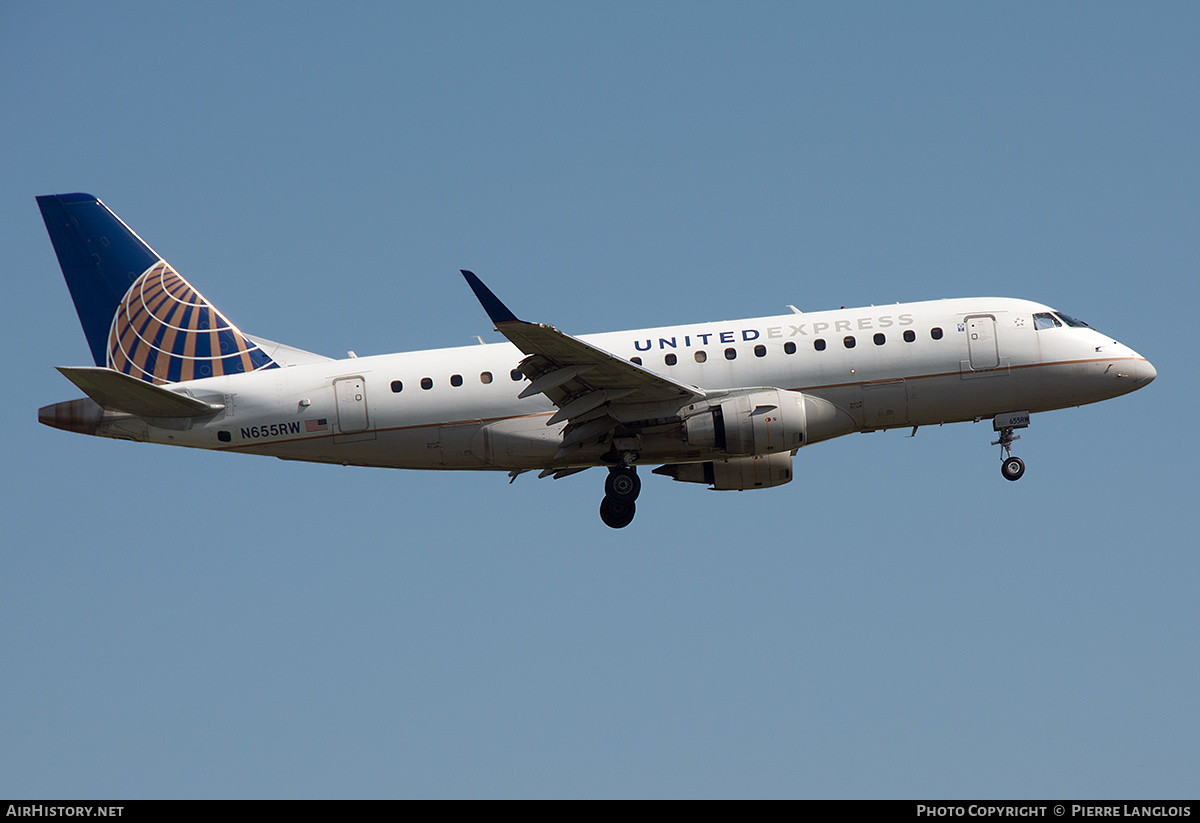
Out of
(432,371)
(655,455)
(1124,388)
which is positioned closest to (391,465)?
(432,371)

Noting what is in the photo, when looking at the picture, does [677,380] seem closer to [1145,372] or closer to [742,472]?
[742,472]

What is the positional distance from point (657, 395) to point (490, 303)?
19.0 feet

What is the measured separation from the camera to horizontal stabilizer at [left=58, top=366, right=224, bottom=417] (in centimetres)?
3225

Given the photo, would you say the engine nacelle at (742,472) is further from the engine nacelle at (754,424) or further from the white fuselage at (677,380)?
the engine nacelle at (754,424)

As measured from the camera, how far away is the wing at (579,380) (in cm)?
3023

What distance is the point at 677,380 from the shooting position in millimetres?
34219

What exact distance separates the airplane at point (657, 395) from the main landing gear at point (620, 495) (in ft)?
0.14

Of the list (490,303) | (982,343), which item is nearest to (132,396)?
(490,303)

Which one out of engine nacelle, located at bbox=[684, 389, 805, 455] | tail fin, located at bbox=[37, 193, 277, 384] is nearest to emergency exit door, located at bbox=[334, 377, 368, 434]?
tail fin, located at bbox=[37, 193, 277, 384]

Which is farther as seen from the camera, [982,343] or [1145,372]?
[1145,372]

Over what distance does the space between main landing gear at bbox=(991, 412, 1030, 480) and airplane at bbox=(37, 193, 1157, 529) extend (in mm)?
55

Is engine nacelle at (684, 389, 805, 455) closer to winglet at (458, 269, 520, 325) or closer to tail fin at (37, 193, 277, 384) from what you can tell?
winglet at (458, 269, 520, 325)

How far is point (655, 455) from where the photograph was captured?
34.4m
